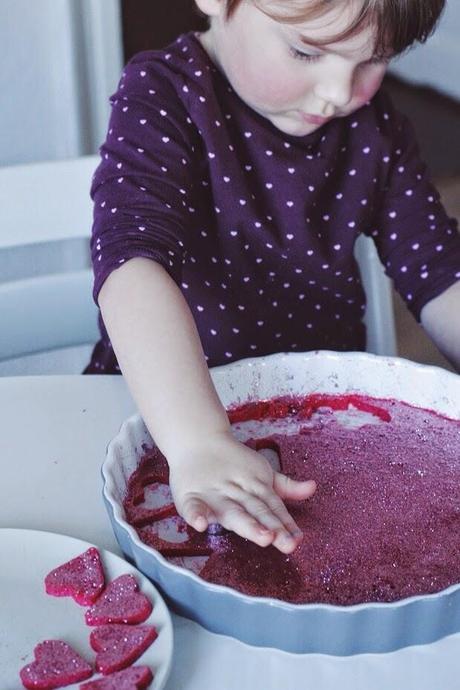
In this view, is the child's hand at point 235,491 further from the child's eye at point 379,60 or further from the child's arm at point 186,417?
the child's eye at point 379,60

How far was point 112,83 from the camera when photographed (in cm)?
183

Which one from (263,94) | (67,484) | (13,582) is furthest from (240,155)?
(13,582)

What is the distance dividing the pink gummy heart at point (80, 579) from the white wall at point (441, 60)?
285cm

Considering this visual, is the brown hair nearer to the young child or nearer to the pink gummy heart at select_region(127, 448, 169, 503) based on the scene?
the young child

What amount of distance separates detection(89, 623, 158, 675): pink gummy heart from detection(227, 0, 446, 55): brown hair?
0.50 metres

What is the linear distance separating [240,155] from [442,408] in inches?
13.9

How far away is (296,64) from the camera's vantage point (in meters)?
0.89

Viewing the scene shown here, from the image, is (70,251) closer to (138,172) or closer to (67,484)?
(138,172)

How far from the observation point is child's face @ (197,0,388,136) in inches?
33.3

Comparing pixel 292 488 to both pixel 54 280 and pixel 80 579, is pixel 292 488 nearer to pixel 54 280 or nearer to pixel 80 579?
pixel 80 579

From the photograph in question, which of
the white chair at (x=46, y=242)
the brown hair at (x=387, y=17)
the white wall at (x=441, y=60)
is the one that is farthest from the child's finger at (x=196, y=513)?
the white wall at (x=441, y=60)

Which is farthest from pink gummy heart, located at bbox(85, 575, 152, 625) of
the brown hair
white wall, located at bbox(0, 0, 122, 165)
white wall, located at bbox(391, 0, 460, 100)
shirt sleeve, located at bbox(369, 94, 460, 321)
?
white wall, located at bbox(391, 0, 460, 100)

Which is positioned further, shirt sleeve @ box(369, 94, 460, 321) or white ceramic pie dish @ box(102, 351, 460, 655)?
shirt sleeve @ box(369, 94, 460, 321)

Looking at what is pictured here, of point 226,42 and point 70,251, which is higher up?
point 226,42
